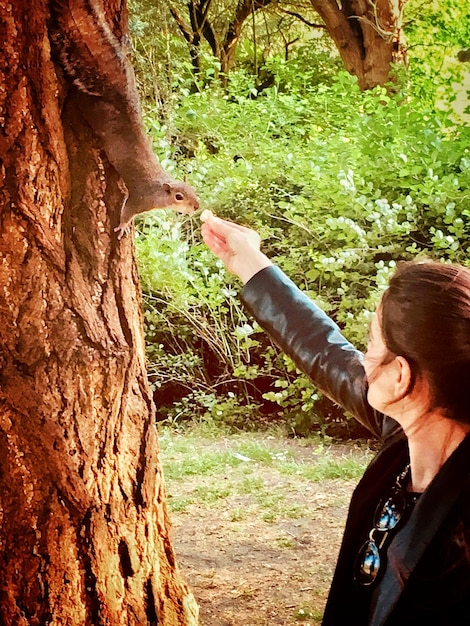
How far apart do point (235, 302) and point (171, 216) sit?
0.64m

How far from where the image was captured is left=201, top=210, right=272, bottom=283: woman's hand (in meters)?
1.59

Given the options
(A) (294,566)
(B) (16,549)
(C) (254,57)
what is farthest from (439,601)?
(C) (254,57)

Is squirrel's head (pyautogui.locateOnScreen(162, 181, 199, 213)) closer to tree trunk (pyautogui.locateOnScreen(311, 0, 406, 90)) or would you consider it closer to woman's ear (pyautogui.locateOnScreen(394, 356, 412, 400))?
woman's ear (pyautogui.locateOnScreen(394, 356, 412, 400))

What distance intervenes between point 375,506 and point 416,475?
0.10 m

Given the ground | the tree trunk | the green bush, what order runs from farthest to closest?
the tree trunk, the green bush, the ground

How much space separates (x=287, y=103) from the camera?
5836mm

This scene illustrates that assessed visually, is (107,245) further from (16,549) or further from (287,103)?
(287,103)

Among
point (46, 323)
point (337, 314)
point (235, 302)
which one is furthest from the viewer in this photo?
point (235, 302)

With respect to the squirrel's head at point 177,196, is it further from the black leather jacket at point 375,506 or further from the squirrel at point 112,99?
the black leather jacket at point 375,506

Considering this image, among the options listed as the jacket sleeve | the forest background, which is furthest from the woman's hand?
the forest background

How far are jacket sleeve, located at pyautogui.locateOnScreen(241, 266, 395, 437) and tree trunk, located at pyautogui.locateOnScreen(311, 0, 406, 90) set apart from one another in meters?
4.98

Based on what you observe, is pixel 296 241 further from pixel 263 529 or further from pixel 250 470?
pixel 263 529

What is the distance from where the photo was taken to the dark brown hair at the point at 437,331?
1076 millimetres

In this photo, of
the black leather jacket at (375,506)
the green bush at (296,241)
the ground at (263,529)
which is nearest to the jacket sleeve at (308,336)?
the black leather jacket at (375,506)
